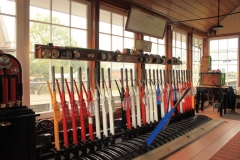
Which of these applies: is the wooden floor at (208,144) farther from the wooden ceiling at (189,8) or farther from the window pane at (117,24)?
the wooden ceiling at (189,8)

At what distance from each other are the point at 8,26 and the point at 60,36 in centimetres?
73

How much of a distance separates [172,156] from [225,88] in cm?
344

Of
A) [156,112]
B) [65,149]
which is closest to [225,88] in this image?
[156,112]

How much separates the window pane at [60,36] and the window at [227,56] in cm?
561

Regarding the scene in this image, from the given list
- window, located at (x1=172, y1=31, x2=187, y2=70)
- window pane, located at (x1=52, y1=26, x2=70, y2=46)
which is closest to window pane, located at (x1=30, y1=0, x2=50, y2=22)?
window pane, located at (x1=52, y1=26, x2=70, y2=46)

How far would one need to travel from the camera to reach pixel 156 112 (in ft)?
11.3

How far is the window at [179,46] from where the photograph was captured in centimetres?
605

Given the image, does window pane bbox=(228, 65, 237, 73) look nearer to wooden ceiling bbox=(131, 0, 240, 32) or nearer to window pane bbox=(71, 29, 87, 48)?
wooden ceiling bbox=(131, 0, 240, 32)

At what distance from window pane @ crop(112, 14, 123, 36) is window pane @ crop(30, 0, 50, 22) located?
1.36 m

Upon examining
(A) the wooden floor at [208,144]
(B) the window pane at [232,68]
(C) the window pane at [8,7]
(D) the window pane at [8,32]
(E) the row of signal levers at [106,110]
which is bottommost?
(A) the wooden floor at [208,144]

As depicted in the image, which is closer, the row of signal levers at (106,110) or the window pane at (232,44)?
the row of signal levers at (106,110)

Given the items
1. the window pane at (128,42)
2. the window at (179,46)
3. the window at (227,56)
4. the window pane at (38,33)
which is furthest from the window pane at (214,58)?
the window pane at (38,33)

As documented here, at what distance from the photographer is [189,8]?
207 inches

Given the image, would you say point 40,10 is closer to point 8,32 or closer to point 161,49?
point 8,32
